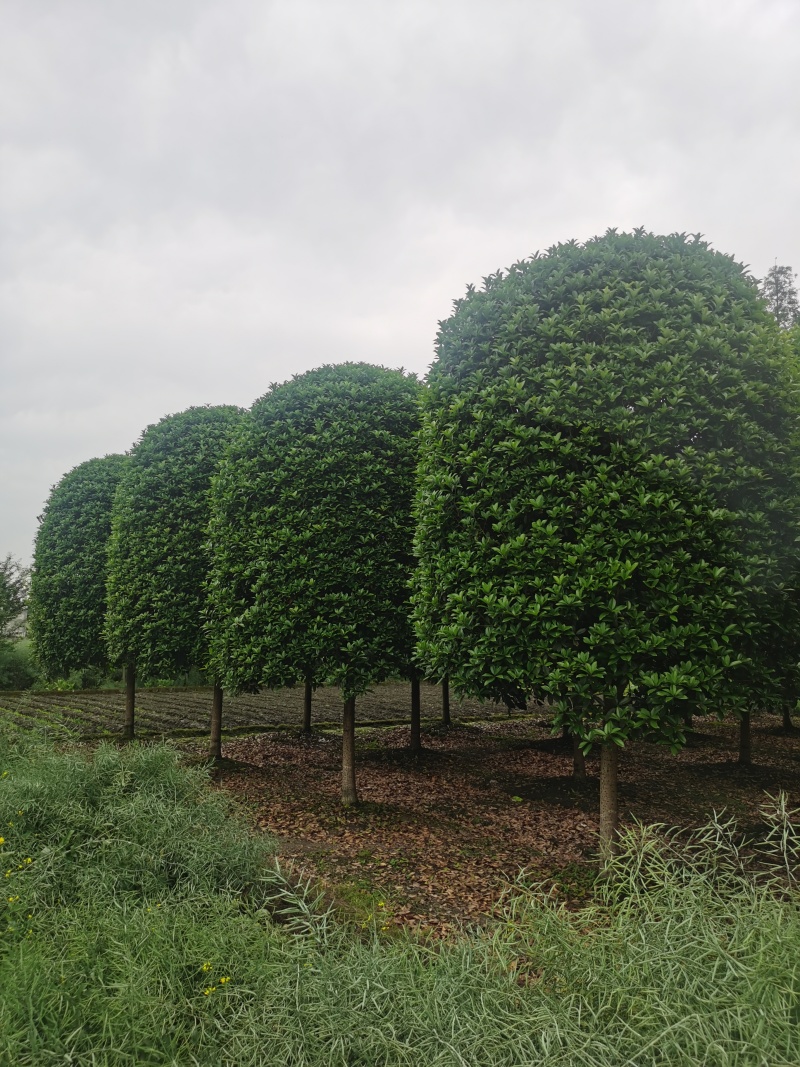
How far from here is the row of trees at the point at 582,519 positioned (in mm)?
5258

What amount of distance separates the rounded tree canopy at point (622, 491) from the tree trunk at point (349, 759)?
2305mm

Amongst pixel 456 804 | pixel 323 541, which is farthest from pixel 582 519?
pixel 456 804

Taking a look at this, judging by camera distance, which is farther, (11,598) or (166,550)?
(11,598)

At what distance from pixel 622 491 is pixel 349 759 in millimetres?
4854

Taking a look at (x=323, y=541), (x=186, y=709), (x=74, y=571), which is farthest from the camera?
(x=186, y=709)

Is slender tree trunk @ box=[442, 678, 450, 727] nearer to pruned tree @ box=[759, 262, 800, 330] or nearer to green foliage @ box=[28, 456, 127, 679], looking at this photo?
green foliage @ box=[28, 456, 127, 679]

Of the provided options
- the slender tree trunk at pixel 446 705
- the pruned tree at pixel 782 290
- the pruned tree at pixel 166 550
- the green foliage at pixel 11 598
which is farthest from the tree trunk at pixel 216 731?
the pruned tree at pixel 782 290

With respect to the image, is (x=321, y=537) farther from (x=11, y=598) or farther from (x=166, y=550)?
(x=11, y=598)

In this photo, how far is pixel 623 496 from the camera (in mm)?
5406

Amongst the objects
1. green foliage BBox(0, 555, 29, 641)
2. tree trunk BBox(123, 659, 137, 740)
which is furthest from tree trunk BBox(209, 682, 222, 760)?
green foliage BBox(0, 555, 29, 641)

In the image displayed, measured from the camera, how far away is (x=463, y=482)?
648 cm

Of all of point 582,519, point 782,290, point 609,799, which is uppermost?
point 782,290

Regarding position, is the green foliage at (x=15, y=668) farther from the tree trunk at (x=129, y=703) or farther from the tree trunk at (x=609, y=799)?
the tree trunk at (x=609, y=799)

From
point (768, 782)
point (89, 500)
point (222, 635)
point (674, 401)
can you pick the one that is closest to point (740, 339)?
point (674, 401)
